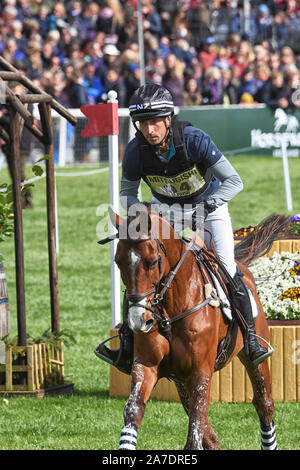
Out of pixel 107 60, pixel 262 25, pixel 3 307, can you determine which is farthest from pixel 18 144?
pixel 262 25

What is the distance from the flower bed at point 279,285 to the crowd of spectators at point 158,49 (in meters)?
11.2

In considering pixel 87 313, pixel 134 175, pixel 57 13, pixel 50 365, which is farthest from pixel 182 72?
pixel 134 175

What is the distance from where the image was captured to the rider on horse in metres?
6.25

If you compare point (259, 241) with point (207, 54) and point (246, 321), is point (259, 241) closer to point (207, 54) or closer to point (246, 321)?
point (246, 321)

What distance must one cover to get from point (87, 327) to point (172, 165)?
20.9 feet

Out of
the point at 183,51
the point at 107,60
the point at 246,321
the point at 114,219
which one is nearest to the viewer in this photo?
the point at 114,219

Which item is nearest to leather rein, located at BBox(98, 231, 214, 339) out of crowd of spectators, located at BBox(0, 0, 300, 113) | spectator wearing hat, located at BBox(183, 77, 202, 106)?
crowd of spectators, located at BBox(0, 0, 300, 113)

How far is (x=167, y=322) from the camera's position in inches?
232

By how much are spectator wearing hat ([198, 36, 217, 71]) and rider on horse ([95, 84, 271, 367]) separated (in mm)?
18695

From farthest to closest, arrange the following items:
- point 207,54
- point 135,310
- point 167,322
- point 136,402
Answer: point 207,54, point 167,322, point 136,402, point 135,310

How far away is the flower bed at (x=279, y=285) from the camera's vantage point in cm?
898

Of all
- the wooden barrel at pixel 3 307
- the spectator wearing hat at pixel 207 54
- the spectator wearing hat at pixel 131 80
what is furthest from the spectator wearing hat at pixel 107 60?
the wooden barrel at pixel 3 307
